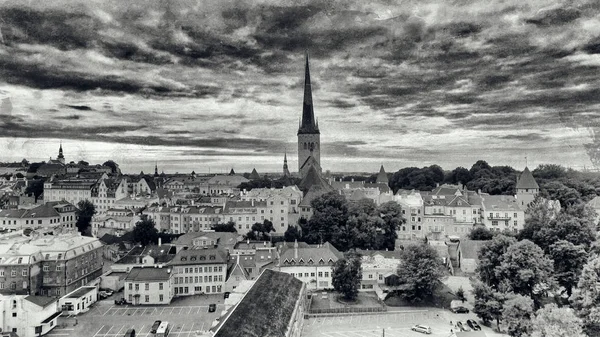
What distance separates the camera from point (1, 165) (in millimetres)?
111562

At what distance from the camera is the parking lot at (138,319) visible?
107 feet

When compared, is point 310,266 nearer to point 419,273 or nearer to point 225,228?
point 419,273

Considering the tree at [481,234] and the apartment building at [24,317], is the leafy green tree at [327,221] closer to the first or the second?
the tree at [481,234]

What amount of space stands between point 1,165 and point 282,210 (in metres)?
89.7

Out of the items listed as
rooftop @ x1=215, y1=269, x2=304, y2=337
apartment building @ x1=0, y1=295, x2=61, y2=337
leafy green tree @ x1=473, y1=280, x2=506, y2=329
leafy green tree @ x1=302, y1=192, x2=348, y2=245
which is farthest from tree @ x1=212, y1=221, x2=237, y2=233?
leafy green tree @ x1=473, y1=280, x2=506, y2=329

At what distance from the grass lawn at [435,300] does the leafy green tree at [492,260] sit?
333cm

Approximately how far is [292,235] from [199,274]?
1433 cm

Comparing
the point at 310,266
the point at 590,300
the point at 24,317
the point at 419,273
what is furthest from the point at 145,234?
the point at 590,300

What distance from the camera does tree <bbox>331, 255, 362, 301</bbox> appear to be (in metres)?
38.8

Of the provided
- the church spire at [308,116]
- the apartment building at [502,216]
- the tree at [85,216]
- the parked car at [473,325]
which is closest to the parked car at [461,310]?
the parked car at [473,325]

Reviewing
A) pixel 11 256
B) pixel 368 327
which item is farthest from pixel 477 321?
pixel 11 256

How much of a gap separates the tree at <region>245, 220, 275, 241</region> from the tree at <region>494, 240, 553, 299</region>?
27572mm

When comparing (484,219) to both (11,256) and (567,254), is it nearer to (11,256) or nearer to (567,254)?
(567,254)

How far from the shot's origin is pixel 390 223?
53000mm
